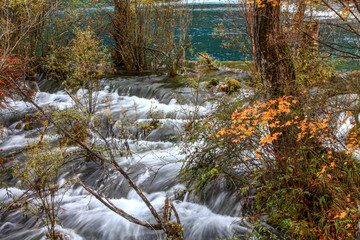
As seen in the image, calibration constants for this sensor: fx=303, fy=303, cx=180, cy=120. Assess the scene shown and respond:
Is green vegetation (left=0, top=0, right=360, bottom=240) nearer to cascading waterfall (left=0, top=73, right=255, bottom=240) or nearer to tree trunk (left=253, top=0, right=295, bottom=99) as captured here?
tree trunk (left=253, top=0, right=295, bottom=99)

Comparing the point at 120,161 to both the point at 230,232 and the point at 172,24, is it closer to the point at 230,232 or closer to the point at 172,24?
the point at 230,232

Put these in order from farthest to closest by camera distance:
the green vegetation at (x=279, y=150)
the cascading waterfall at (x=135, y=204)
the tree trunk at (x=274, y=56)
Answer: the cascading waterfall at (x=135, y=204) < the tree trunk at (x=274, y=56) < the green vegetation at (x=279, y=150)

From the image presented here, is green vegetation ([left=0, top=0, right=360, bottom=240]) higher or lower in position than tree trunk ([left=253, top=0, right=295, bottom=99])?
lower

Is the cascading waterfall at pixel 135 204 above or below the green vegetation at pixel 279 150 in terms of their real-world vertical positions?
below

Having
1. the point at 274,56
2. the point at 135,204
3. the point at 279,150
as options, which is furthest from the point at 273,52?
the point at 135,204

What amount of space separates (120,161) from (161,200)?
1.78 metres

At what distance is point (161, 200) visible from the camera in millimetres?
5395

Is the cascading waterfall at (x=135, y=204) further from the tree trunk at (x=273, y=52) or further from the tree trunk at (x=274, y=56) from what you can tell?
the tree trunk at (x=273, y=52)

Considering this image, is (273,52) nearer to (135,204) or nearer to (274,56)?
(274,56)

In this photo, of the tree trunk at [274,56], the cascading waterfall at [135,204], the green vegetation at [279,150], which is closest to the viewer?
the green vegetation at [279,150]

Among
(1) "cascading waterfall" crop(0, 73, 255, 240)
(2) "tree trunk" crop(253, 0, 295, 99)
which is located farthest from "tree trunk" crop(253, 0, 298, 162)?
(1) "cascading waterfall" crop(0, 73, 255, 240)

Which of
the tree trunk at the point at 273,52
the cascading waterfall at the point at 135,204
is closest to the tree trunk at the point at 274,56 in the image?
the tree trunk at the point at 273,52

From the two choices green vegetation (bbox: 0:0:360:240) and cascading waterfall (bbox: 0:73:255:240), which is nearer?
green vegetation (bbox: 0:0:360:240)

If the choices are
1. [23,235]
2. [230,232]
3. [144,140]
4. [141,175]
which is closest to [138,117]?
[144,140]
